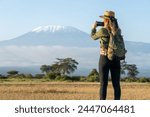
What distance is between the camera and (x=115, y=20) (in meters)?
9.98

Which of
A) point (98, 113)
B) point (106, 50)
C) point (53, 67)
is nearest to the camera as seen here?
point (98, 113)

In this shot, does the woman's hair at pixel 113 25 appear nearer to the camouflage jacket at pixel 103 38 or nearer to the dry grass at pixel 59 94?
the camouflage jacket at pixel 103 38

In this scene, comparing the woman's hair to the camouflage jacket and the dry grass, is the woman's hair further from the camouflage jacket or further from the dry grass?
the dry grass

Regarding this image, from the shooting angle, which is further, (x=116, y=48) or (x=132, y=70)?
(x=132, y=70)

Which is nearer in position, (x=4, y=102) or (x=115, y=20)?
(x=4, y=102)

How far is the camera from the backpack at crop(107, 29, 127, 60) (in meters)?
9.80

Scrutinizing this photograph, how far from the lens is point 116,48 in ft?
32.1

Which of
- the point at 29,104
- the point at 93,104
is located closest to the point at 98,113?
the point at 93,104

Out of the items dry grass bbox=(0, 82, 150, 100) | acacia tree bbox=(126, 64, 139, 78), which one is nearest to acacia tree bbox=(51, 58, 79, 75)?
acacia tree bbox=(126, 64, 139, 78)

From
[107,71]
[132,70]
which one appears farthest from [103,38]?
[132,70]

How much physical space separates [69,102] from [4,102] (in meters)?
0.99

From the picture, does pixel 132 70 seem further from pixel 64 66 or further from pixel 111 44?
pixel 111 44

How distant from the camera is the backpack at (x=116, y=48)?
9.80 m

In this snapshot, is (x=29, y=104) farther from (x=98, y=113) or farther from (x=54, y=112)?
(x=98, y=113)
